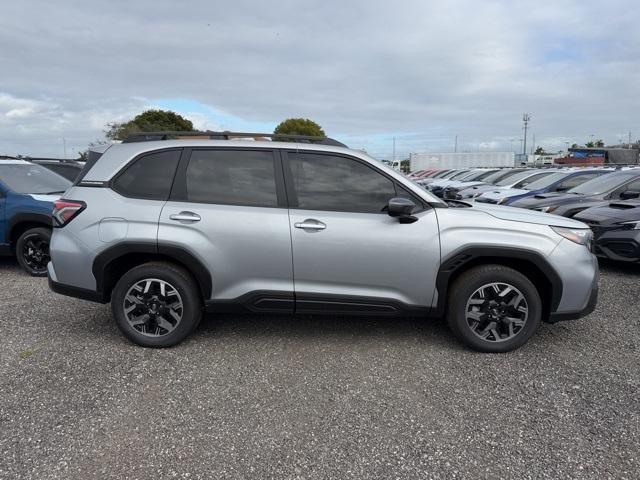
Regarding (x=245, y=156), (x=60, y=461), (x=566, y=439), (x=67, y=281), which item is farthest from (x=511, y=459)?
(x=67, y=281)

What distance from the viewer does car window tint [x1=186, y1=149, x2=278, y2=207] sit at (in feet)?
12.5

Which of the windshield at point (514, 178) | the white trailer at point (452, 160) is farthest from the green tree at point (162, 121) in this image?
the windshield at point (514, 178)

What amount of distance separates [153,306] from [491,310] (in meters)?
2.81

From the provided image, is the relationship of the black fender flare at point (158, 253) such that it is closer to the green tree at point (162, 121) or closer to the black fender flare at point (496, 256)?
the black fender flare at point (496, 256)

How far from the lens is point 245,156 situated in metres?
3.89

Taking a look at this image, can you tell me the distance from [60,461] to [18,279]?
15.5 feet

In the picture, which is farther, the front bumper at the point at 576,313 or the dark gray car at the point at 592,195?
the dark gray car at the point at 592,195

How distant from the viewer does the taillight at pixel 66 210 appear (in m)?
3.82

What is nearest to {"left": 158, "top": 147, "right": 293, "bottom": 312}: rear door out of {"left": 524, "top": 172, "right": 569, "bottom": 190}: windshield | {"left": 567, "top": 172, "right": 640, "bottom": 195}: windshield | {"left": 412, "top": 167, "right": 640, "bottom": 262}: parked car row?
{"left": 412, "top": 167, "right": 640, "bottom": 262}: parked car row

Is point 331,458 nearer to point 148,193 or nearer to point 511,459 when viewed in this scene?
point 511,459

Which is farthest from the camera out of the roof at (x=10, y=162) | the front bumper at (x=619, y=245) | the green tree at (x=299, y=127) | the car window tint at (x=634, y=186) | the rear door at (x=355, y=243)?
the green tree at (x=299, y=127)

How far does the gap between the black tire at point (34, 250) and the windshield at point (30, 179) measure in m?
0.68

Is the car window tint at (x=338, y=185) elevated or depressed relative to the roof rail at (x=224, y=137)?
depressed

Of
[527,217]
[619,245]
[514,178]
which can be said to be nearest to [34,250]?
[527,217]
